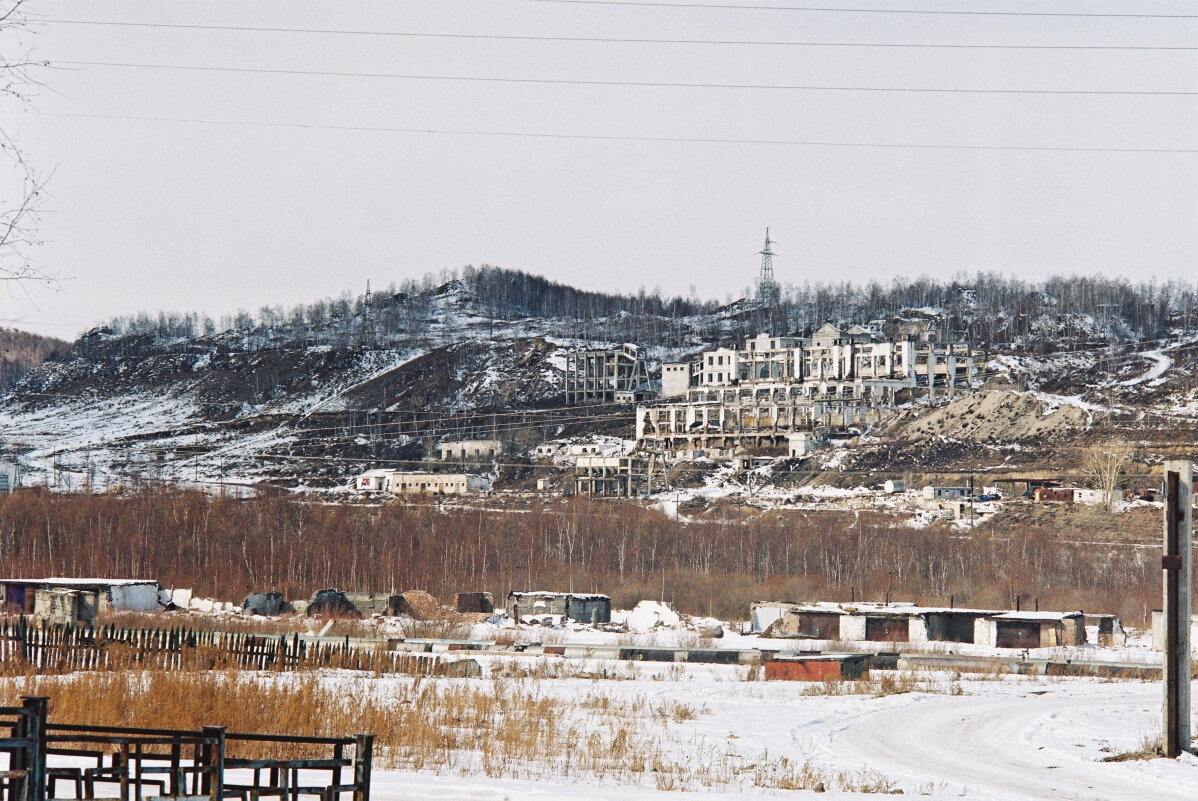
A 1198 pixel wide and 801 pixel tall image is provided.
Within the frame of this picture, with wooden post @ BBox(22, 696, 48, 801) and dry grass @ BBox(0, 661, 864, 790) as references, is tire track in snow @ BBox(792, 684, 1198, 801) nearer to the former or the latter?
dry grass @ BBox(0, 661, 864, 790)

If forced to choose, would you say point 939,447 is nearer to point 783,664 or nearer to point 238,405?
point 783,664

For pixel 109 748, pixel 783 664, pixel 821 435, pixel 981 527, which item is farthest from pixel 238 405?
pixel 109 748

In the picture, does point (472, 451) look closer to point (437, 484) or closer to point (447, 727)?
point (437, 484)

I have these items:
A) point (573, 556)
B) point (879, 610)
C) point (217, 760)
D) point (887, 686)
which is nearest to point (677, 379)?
point (573, 556)

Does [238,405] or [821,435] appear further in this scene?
[238,405]

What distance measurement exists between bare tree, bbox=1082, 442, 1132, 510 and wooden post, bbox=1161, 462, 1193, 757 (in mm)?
66915

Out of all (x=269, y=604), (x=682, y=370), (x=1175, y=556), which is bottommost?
(x=269, y=604)

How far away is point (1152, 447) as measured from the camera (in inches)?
3718

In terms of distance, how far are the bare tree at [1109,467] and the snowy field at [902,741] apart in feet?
181

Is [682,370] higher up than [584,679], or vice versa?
[682,370]

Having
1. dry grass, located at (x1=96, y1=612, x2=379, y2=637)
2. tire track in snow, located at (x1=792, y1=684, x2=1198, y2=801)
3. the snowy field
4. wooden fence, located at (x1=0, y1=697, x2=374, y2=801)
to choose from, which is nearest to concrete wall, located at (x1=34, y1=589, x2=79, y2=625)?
dry grass, located at (x1=96, y1=612, x2=379, y2=637)

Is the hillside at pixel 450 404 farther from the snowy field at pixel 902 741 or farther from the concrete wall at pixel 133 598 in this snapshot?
the snowy field at pixel 902 741

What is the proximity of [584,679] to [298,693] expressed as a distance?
38.1 ft

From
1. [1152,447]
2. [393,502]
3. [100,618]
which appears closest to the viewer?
[100,618]
